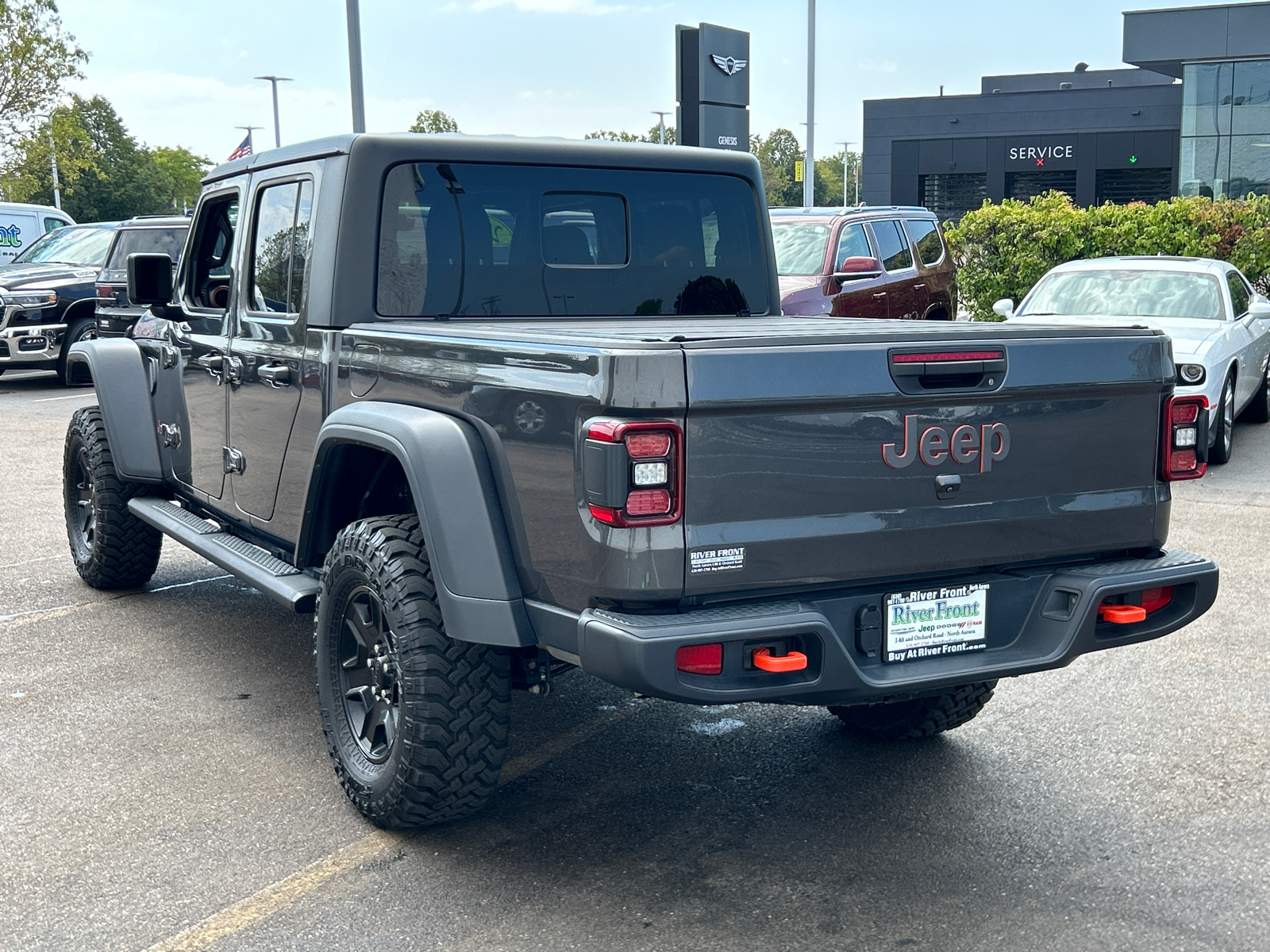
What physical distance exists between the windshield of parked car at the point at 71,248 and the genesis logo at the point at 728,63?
8.24 m

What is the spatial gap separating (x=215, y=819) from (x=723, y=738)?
1.73m

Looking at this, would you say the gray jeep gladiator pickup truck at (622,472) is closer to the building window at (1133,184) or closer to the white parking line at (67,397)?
the white parking line at (67,397)

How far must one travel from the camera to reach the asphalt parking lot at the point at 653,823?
3.41m

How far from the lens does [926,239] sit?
47.6 feet

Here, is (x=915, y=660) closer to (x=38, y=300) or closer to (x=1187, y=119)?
(x=38, y=300)

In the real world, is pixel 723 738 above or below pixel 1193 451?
below

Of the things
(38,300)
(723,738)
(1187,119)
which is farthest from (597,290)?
(1187,119)

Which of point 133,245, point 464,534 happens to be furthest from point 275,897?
point 133,245

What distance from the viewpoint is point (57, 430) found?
43.5 feet

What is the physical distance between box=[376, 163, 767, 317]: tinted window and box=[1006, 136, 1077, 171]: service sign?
48327 millimetres

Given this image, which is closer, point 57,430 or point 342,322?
point 342,322

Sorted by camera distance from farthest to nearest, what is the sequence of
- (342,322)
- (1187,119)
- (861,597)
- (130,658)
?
(1187,119)
(130,658)
(342,322)
(861,597)

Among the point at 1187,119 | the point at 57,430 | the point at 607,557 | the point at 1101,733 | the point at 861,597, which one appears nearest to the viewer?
the point at 607,557

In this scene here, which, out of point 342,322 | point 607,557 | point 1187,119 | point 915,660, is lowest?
point 915,660
